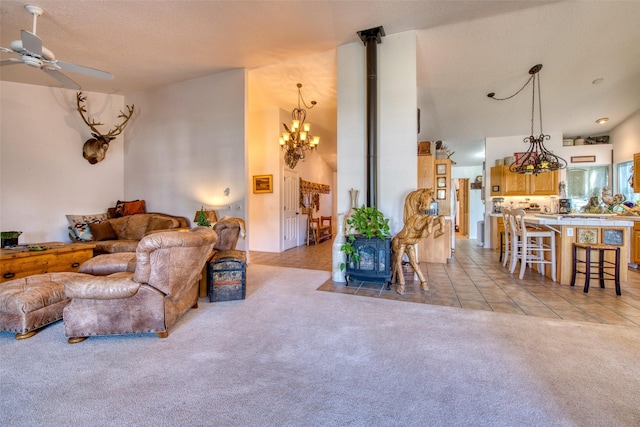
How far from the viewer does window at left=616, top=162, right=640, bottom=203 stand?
565 cm

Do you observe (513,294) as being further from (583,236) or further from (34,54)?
(34,54)

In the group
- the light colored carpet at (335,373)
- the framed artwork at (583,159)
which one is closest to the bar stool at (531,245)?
the light colored carpet at (335,373)

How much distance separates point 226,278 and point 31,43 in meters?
3.28

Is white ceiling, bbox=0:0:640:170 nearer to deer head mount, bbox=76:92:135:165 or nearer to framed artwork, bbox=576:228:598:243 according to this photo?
deer head mount, bbox=76:92:135:165

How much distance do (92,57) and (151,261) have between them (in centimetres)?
438

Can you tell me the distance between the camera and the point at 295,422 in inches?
53.7

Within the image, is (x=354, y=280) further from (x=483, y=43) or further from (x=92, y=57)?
(x=92, y=57)

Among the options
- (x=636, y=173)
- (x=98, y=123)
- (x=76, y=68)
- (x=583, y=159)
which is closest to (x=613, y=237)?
(x=636, y=173)

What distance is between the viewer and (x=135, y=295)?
2217 mm

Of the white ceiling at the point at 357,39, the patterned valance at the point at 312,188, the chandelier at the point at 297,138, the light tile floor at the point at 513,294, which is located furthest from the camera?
the patterned valance at the point at 312,188

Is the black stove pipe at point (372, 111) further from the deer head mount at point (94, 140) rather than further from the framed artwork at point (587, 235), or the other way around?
the deer head mount at point (94, 140)

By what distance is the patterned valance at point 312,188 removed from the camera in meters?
7.73

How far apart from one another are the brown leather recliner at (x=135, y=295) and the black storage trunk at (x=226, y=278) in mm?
790

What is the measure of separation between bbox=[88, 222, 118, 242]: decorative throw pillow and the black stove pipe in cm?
476
